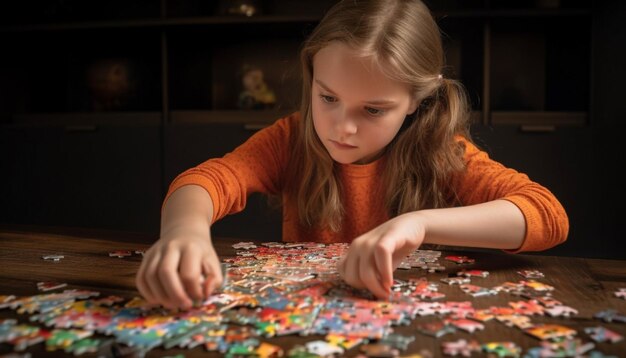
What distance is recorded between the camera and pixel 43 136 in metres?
3.15

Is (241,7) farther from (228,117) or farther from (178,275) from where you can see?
(178,275)

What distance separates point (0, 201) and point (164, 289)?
2.90 m

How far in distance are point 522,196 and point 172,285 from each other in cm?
74

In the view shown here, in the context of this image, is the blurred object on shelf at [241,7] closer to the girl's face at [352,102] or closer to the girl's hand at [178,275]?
the girl's face at [352,102]

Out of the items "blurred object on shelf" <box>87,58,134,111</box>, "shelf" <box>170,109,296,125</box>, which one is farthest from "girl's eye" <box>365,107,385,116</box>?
"blurred object on shelf" <box>87,58,134,111</box>

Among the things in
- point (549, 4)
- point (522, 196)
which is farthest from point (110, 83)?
point (522, 196)

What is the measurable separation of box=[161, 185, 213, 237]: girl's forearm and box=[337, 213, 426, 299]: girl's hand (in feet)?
0.81

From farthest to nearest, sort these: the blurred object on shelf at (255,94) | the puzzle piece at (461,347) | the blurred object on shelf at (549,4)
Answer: the blurred object on shelf at (255,94)
the blurred object on shelf at (549,4)
the puzzle piece at (461,347)

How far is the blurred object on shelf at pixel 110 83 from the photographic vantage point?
3324 mm

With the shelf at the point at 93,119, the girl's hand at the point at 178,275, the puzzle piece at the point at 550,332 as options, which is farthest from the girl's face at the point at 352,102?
the shelf at the point at 93,119

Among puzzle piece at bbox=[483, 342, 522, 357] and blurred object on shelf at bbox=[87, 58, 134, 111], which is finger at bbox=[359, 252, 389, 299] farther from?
blurred object on shelf at bbox=[87, 58, 134, 111]

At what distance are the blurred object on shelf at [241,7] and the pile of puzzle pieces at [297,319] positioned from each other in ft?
7.68

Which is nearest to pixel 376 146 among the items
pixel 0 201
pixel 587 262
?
pixel 587 262

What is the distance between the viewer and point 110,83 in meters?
3.33
